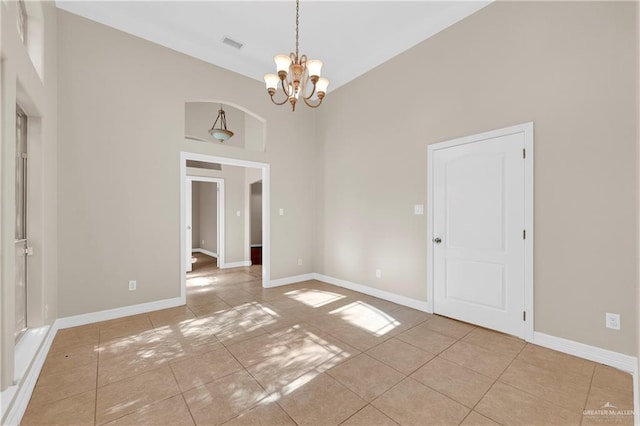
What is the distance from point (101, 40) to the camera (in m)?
3.33

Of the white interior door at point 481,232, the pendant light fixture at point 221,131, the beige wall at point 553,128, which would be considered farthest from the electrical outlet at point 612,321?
the pendant light fixture at point 221,131

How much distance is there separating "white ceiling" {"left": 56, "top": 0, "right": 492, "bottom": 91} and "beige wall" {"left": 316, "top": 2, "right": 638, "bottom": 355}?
29cm

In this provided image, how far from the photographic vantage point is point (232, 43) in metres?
3.99

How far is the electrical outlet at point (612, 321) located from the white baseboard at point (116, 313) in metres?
4.66

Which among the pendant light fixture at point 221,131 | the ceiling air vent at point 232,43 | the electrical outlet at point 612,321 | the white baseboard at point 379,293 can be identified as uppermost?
the ceiling air vent at point 232,43

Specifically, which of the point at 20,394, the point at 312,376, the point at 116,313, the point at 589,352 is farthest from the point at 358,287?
the point at 20,394

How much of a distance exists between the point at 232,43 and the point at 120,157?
223cm

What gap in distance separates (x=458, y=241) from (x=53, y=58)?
4932 millimetres

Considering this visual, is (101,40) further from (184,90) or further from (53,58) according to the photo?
(184,90)

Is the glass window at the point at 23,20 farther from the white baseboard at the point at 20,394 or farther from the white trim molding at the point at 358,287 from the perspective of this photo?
the white trim molding at the point at 358,287

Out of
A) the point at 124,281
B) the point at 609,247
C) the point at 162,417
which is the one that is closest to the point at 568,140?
the point at 609,247

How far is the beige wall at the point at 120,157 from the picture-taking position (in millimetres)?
3141

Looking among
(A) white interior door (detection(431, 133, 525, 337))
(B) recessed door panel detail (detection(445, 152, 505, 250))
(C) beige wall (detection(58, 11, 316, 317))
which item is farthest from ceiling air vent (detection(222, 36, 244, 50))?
(B) recessed door panel detail (detection(445, 152, 505, 250))

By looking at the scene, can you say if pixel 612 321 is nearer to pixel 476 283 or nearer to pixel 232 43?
pixel 476 283
